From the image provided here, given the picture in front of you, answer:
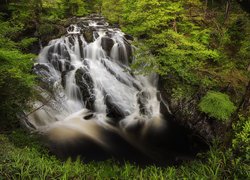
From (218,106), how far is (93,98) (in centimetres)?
676

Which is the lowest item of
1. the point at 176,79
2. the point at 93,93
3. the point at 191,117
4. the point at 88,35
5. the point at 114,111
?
the point at 114,111

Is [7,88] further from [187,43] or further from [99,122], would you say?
[187,43]

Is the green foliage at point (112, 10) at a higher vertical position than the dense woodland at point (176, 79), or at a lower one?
higher

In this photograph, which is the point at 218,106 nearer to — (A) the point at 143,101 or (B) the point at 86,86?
(A) the point at 143,101

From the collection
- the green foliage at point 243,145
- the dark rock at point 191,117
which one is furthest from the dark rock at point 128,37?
the green foliage at point 243,145

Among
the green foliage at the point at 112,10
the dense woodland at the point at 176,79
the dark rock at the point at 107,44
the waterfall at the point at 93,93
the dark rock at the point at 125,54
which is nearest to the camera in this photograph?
the dense woodland at the point at 176,79

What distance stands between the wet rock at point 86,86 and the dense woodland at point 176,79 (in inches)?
105

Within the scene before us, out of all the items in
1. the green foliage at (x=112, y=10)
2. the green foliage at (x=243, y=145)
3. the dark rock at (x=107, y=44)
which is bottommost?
the green foliage at (x=243, y=145)

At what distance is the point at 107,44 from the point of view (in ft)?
55.4

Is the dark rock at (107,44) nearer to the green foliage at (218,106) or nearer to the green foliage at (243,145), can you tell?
the green foliage at (218,106)

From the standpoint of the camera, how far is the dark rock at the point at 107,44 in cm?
1669

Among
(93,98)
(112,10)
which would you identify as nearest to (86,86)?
(93,98)

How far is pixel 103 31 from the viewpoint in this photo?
18344 mm

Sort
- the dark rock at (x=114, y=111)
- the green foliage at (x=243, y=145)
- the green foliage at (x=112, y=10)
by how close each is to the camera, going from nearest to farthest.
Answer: the green foliage at (x=243, y=145) → the dark rock at (x=114, y=111) → the green foliage at (x=112, y=10)
